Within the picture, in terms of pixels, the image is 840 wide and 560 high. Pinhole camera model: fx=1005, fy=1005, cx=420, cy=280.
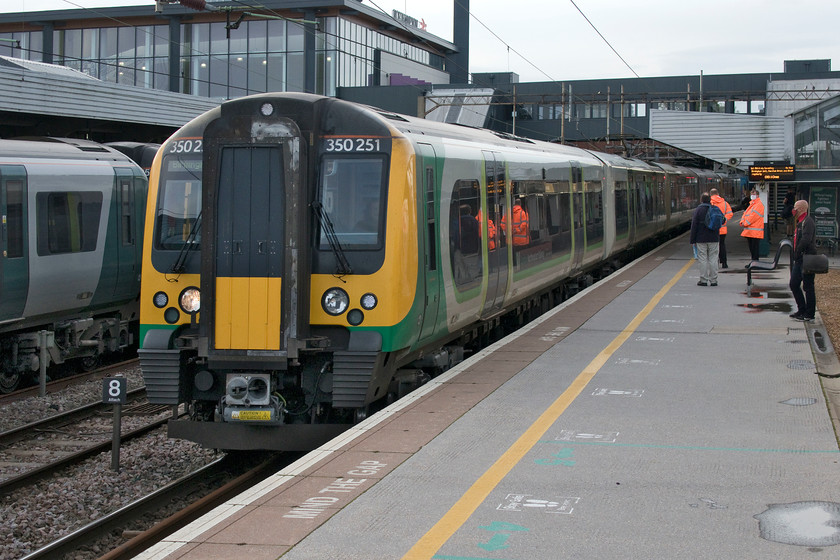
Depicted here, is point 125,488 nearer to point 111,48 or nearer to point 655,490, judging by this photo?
point 655,490

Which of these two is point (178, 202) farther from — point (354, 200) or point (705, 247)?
point (705, 247)

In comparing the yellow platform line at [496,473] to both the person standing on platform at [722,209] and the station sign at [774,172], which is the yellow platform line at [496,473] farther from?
the station sign at [774,172]

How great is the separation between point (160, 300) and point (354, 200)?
1.85m

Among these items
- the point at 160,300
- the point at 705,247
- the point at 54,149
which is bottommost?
the point at 160,300

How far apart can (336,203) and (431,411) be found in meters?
1.87

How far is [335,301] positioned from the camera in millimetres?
8195

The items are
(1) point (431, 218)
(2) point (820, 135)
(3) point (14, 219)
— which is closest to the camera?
(1) point (431, 218)

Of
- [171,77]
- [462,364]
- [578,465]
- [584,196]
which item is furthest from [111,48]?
[578,465]

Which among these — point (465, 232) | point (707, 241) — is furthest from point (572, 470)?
point (707, 241)

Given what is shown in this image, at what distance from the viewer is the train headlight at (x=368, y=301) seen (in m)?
8.15

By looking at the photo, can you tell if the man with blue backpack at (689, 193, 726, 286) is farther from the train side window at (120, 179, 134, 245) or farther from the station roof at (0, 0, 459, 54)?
the station roof at (0, 0, 459, 54)

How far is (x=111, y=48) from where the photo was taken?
5916 cm

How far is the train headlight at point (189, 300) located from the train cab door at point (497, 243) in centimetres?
396

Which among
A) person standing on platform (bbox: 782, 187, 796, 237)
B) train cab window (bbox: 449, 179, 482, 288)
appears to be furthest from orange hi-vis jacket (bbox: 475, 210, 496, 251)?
person standing on platform (bbox: 782, 187, 796, 237)
